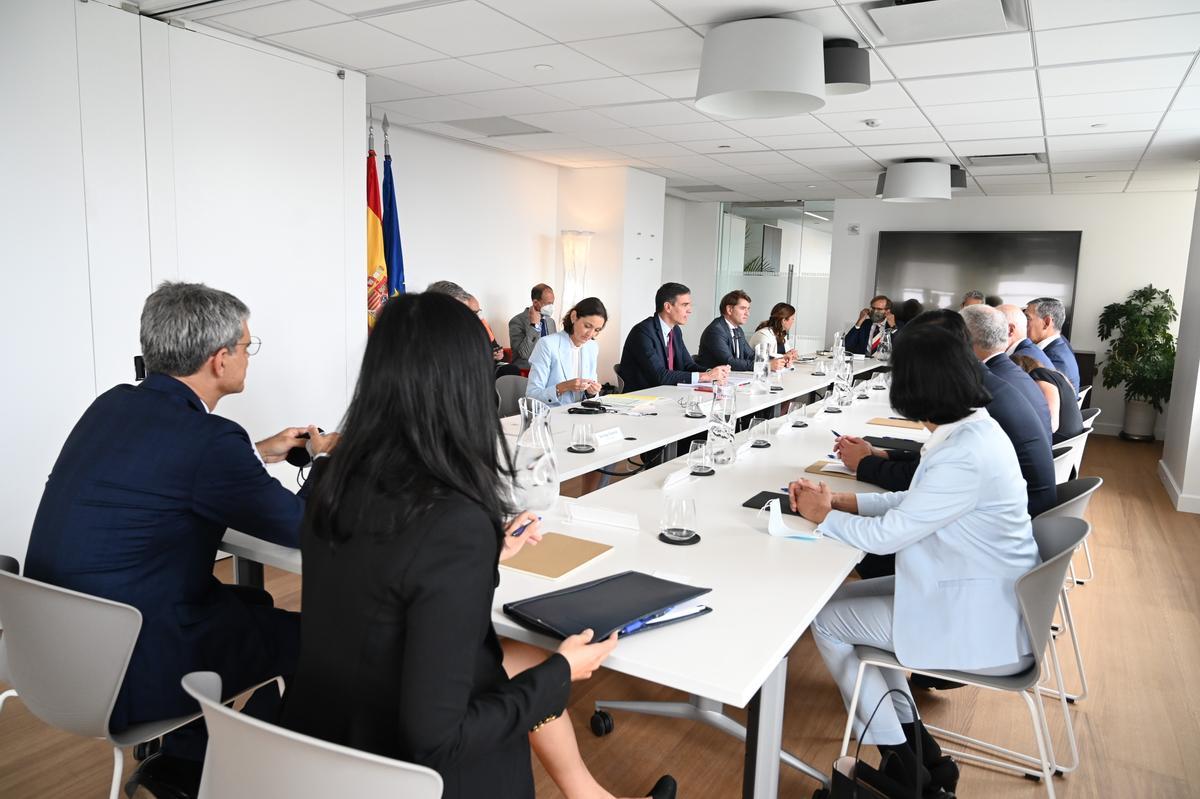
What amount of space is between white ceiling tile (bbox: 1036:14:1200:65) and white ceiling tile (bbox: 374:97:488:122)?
12.7 ft

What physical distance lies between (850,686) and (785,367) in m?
4.65

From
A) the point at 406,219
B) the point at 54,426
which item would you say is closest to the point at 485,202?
the point at 406,219

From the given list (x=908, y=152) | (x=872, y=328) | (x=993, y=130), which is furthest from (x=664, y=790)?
(x=872, y=328)

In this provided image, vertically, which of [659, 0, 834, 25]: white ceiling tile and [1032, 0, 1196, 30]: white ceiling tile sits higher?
[659, 0, 834, 25]: white ceiling tile

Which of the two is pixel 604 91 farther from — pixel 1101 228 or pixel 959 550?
pixel 1101 228

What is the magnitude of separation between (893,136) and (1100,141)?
1.59 meters

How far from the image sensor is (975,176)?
8203 millimetres

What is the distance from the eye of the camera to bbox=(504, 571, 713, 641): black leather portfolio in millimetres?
1530

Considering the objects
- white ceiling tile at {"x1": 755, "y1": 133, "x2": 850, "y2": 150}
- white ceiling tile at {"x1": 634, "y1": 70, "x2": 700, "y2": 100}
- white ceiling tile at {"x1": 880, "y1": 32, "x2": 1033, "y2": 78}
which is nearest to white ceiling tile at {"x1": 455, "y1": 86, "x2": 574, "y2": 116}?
white ceiling tile at {"x1": 634, "y1": 70, "x2": 700, "y2": 100}

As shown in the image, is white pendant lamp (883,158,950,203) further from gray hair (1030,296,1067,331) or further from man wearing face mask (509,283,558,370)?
man wearing face mask (509,283,558,370)

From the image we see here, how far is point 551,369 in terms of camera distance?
15.7 ft

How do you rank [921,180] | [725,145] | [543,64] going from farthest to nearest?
[921,180]
[725,145]
[543,64]

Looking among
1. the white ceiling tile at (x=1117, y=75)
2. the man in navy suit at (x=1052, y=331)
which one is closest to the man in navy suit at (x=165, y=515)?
the white ceiling tile at (x=1117, y=75)

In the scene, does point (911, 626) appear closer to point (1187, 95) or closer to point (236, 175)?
point (236, 175)
